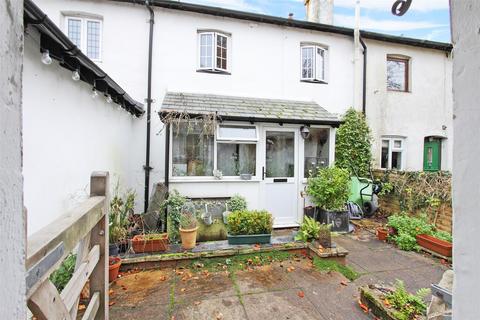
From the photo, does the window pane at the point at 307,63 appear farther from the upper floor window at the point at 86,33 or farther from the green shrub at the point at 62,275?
the green shrub at the point at 62,275

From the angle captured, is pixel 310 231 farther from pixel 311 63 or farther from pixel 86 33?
pixel 86 33

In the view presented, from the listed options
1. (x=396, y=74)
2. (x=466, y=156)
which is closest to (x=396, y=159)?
(x=396, y=74)

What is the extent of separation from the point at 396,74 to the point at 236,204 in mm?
8586

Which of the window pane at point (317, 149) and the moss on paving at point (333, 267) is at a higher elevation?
the window pane at point (317, 149)

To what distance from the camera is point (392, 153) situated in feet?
31.0

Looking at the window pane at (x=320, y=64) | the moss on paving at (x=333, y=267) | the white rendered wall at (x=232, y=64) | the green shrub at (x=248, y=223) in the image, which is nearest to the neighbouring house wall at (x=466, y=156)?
the moss on paving at (x=333, y=267)

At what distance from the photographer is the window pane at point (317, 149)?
22.4 feet

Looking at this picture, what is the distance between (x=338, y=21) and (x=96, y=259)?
1128cm

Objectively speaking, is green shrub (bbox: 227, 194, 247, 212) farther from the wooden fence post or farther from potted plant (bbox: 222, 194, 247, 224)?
the wooden fence post

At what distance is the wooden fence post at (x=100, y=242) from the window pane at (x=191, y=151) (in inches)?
144

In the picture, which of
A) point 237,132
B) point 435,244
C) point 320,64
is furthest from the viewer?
point 320,64

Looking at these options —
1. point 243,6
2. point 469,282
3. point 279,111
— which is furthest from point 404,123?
point 469,282

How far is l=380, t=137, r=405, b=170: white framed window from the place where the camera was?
367 inches

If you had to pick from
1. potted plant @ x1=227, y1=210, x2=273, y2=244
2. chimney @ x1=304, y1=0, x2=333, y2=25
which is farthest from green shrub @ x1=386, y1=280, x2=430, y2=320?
chimney @ x1=304, y1=0, x2=333, y2=25
